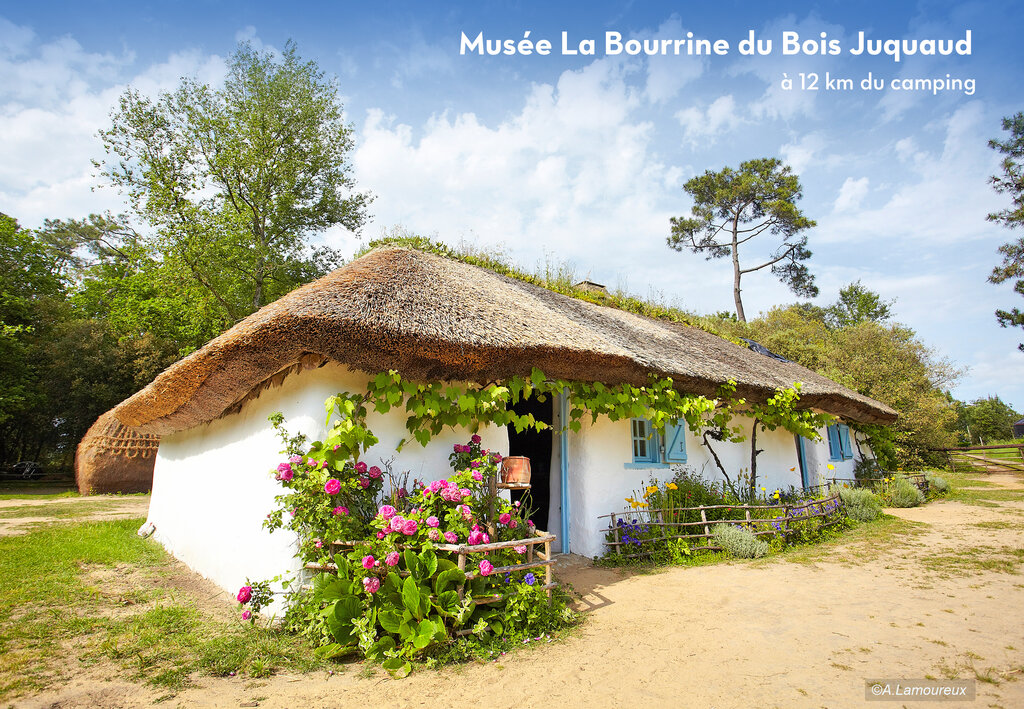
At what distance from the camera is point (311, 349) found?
153 inches

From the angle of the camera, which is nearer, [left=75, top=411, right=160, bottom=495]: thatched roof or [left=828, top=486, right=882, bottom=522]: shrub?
[left=828, top=486, right=882, bottom=522]: shrub

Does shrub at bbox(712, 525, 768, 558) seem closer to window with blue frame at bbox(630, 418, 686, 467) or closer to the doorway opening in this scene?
window with blue frame at bbox(630, 418, 686, 467)

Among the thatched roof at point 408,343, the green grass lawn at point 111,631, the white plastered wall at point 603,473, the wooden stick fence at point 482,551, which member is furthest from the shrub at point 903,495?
the green grass lawn at point 111,631

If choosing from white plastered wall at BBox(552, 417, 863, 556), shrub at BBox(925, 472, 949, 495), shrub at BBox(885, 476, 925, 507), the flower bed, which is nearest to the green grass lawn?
the flower bed

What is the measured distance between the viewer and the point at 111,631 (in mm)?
3604

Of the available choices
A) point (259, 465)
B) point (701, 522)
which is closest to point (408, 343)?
point (259, 465)

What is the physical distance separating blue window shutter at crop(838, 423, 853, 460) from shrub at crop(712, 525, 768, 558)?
7.80 m

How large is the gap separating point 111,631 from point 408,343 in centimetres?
309

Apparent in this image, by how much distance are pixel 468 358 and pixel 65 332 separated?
68.2 feet

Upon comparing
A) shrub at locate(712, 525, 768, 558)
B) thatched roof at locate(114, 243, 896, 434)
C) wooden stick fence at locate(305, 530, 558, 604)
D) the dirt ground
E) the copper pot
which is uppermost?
thatched roof at locate(114, 243, 896, 434)

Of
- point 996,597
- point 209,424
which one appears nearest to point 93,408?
point 209,424

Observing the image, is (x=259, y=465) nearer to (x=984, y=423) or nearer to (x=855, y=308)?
(x=855, y=308)

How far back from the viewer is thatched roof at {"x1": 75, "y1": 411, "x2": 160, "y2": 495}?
12.2 m

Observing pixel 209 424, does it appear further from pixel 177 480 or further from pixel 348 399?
pixel 348 399
